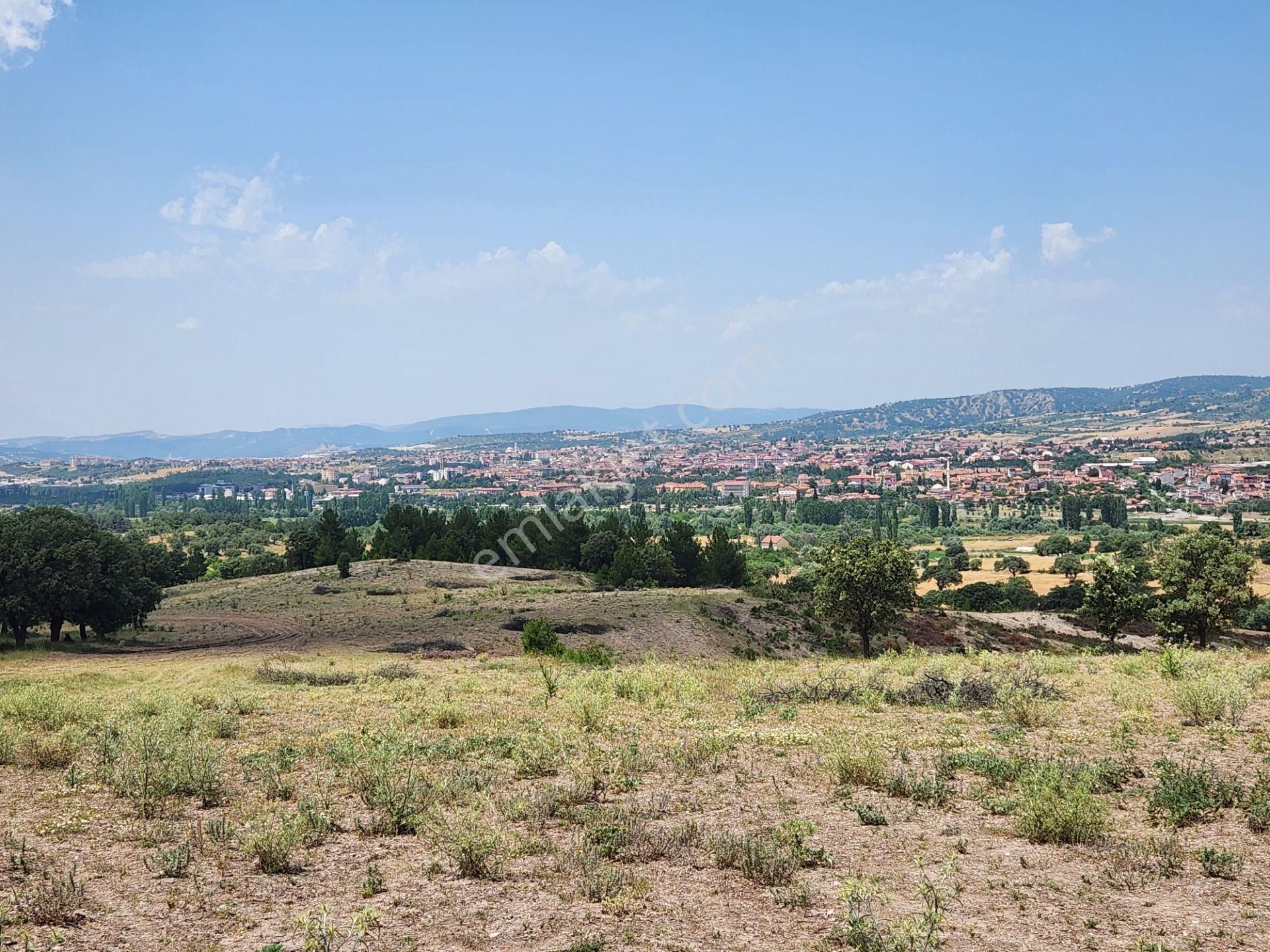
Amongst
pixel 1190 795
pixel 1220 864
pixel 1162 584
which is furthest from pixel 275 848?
pixel 1162 584

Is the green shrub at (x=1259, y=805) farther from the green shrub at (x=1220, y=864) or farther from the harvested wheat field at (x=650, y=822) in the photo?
the green shrub at (x=1220, y=864)

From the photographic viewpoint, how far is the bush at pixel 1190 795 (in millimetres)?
8250

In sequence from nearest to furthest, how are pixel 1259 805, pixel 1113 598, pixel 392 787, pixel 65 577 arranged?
pixel 1259 805
pixel 392 787
pixel 65 577
pixel 1113 598

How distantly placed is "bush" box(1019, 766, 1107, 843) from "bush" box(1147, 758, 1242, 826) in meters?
0.66

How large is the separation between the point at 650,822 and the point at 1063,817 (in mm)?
4012

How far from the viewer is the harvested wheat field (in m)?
6.36

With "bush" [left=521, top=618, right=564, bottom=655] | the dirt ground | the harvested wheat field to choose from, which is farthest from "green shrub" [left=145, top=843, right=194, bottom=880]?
the dirt ground

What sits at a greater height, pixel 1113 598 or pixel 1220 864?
pixel 1220 864

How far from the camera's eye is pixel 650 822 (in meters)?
8.65

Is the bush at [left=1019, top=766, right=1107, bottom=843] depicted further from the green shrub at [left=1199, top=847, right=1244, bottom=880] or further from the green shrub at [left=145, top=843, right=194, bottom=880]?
the green shrub at [left=145, top=843, right=194, bottom=880]

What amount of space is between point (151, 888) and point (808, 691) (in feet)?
38.8

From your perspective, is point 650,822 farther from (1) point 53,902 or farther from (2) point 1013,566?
(2) point 1013,566

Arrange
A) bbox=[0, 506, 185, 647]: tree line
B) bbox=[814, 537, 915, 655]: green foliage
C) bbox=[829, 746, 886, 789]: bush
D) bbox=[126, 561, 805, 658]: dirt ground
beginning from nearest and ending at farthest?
bbox=[829, 746, 886, 789]: bush → bbox=[814, 537, 915, 655]: green foliage → bbox=[0, 506, 185, 647]: tree line → bbox=[126, 561, 805, 658]: dirt ground

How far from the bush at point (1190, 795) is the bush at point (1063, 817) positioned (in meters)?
0.66
